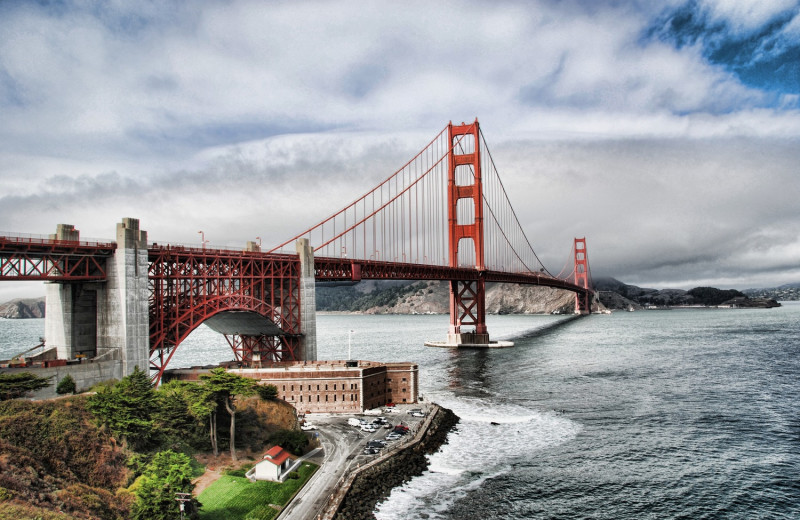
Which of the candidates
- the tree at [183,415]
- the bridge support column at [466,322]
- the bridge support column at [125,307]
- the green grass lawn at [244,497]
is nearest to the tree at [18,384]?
the tree at [183,415]

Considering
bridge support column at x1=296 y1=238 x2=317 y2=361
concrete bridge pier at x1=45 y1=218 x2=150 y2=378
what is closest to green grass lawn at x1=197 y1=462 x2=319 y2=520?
concrete bridge pier at x1=45 y1=218 x2=150 y2=378

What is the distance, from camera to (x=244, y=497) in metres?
34.8

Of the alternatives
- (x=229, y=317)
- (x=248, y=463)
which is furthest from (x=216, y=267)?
(x=248, y=463)

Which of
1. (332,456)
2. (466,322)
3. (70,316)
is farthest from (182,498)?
(466,322)

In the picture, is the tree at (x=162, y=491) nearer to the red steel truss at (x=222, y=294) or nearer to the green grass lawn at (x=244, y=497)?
the green grass lawn at (x=244, y=497)

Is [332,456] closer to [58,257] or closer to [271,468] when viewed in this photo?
[271,468]

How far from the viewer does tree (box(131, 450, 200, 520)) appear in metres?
30.3

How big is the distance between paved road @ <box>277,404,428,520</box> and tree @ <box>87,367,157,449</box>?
1132 centimetres

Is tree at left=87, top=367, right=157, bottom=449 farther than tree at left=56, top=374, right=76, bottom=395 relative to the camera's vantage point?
No

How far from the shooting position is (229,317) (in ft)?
217

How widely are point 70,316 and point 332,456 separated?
25334 mm

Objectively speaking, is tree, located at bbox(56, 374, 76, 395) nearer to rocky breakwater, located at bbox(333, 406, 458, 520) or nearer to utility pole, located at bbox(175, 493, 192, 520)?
utility pole, located at bbox(175, 493, 192, 520)

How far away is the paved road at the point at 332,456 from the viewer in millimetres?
33938

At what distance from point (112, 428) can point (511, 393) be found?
4596 centimetres
